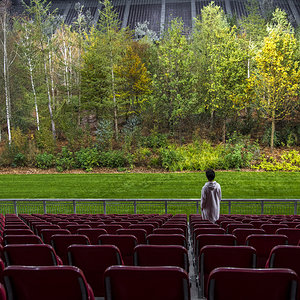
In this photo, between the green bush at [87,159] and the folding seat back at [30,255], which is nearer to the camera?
the folding seat back at [30,255]

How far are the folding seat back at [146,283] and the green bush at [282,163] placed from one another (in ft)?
71.8

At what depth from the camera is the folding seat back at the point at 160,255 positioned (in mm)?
3479

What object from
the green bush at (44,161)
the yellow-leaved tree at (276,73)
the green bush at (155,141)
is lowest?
the green bush at (44,161)

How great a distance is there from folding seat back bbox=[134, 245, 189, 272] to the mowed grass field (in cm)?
1199

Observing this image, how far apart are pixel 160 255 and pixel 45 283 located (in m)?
1.39

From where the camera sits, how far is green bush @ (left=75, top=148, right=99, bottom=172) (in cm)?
2464

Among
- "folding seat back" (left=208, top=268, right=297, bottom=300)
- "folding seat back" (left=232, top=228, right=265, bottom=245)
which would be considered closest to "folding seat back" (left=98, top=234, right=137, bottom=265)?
"folding seat back" (left=232, top=228, right=265, bottom=245)

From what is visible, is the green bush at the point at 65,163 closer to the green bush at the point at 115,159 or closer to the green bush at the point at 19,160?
the green bush at the point at 115,159

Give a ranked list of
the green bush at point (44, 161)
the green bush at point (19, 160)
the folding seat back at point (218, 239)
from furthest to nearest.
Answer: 1. the green bush at point (19, 160)
2. the green bush at point (44, 161)
3. the folding seat back at point (218, 239)

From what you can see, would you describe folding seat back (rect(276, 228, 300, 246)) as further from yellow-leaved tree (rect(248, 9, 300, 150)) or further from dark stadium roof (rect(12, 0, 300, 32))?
dark stadium roof (rect(12, 0, 300, 32))

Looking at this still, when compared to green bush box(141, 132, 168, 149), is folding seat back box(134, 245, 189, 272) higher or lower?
lower

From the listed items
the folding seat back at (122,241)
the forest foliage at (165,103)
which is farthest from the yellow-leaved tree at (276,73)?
the folding seat back at (122,241)

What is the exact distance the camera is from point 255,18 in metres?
39.1

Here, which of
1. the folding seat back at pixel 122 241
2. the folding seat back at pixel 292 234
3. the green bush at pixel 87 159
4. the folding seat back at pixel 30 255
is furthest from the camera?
the green bush at pixel 87 159
